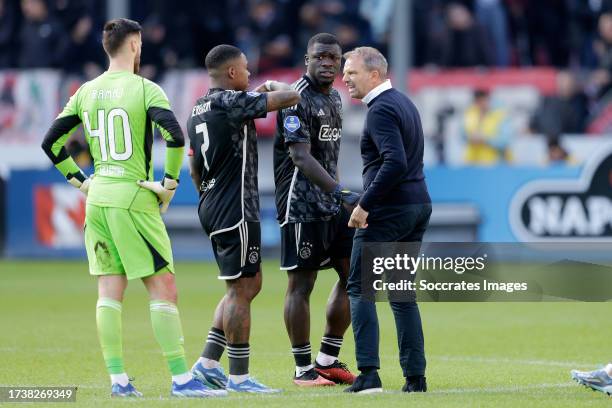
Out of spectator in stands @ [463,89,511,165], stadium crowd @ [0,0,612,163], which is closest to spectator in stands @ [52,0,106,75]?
stadium crowd @ [0,0,612,163]

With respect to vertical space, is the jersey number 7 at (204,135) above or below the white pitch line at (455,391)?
above

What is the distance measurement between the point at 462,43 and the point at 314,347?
14.0m

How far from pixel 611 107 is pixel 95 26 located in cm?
1042

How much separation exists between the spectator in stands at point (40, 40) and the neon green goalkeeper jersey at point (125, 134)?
1742 cm

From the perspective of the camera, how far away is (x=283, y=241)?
368 inches

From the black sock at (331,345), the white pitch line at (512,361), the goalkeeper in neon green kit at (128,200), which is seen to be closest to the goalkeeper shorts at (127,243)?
the goalkeeper in neon green kit at (128,200)

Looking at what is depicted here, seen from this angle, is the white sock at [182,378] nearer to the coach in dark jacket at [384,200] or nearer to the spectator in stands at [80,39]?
the coach in dark jacket at [384,200]

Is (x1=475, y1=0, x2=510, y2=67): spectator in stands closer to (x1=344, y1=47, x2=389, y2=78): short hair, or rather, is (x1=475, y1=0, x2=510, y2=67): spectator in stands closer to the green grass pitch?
the green grass pitch

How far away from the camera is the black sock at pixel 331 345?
9344mm

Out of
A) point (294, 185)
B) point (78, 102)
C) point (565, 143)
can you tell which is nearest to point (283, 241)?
point (294, 185)

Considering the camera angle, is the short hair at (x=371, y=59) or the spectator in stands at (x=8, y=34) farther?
the spectator in stands at (x=8, y=34)

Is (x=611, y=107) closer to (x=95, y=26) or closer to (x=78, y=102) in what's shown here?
(x=95, y=26)

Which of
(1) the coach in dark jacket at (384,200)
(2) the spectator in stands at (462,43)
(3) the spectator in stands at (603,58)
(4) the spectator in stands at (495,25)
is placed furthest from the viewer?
(4) the spectator in stands at (495,25)

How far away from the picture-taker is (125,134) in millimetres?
8305
